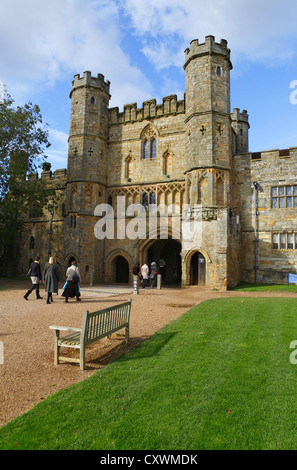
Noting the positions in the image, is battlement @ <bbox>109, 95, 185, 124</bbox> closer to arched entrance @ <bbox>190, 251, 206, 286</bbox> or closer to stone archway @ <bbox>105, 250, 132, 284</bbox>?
Answer: stone archway @ <bbox>105, 250, 132, 284</bbox>

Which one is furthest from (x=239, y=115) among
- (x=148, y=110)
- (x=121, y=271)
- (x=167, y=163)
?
(x=121, y=271)

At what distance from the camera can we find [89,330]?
523cm

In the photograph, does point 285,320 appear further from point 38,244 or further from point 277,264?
point 38,244

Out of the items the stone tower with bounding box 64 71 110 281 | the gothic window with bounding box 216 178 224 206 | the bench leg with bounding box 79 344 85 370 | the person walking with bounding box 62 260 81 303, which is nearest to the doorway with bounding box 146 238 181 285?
the stone tower with bounding box 64 71 110 281

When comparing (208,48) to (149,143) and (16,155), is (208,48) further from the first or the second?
(16,155)

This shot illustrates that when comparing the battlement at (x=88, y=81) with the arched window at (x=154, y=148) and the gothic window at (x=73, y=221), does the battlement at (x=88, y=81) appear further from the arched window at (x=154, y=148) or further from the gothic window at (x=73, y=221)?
the gothic window at (x=73, y=221)

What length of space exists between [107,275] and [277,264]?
1170 cm

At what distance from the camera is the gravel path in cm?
420

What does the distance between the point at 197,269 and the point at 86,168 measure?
10716 millimetres

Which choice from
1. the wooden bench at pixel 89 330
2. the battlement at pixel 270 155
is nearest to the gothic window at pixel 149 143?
the battlement at pixel 270 155

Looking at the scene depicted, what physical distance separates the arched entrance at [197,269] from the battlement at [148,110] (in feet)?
33.5

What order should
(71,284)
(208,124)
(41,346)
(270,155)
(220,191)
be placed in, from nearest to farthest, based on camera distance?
(41,346) < (71,284) < (220,191) < (208,124) < (270,155)

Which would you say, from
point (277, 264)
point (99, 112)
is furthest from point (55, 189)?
point (277, 264)

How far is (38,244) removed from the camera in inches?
1062
